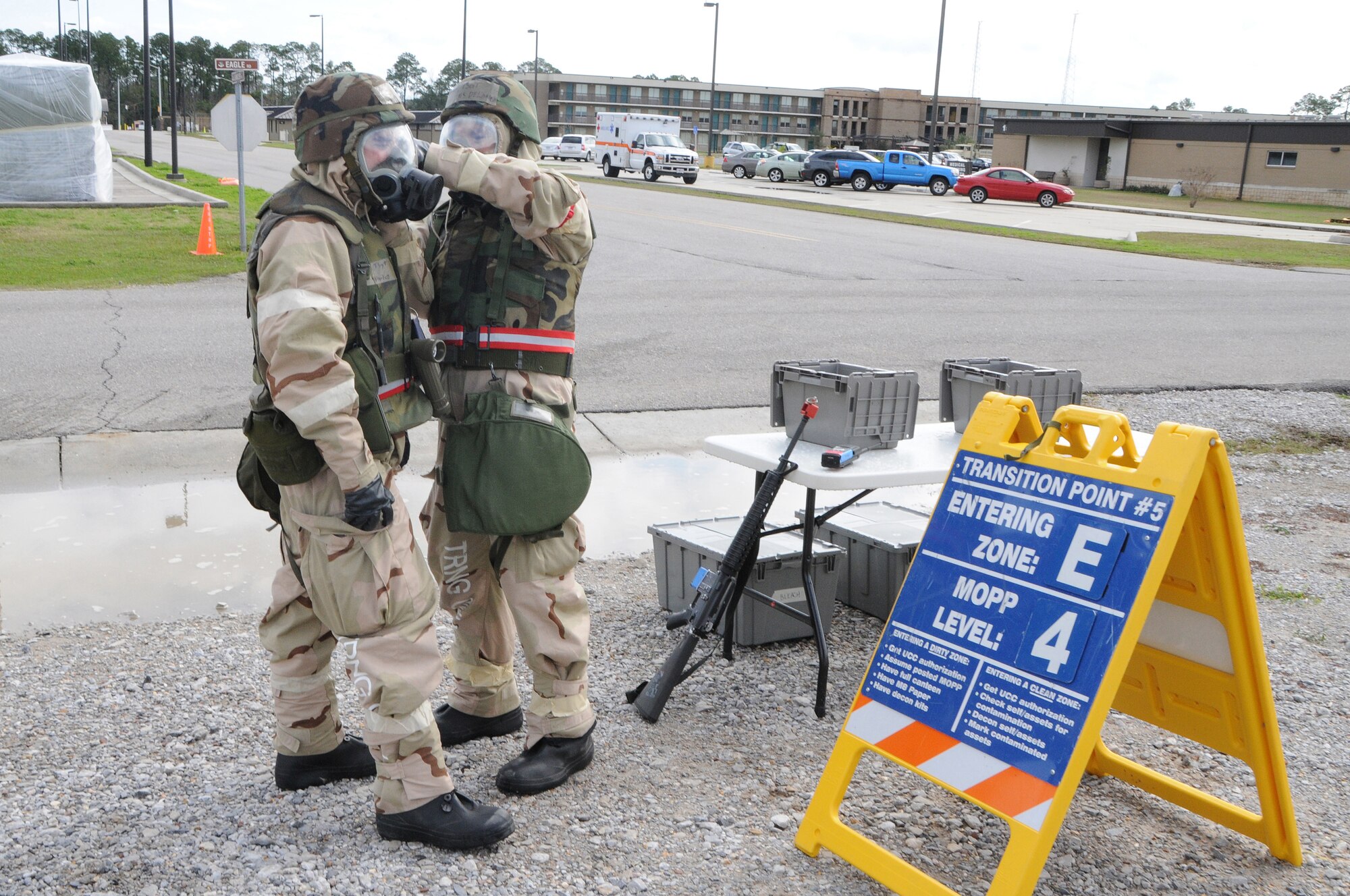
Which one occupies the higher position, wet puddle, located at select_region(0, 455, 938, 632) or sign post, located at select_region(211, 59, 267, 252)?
sign post, located at select_region(211, 59, 267, 252)

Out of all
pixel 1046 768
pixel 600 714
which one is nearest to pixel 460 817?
pixel 600 714

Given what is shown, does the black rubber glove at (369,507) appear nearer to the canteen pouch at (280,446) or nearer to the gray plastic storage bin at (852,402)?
the canteen pouch at (280,446)

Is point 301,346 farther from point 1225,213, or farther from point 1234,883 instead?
point 1225,213

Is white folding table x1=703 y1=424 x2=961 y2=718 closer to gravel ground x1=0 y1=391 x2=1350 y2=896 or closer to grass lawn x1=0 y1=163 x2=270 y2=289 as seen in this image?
gravel ground x1=0 y1=391 x2=1350 y2=896

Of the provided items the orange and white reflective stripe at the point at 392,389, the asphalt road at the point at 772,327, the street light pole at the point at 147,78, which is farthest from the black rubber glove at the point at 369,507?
the street light pole at the point at 147,78

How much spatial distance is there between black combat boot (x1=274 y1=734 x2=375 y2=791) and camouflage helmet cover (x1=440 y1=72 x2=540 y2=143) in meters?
1.84

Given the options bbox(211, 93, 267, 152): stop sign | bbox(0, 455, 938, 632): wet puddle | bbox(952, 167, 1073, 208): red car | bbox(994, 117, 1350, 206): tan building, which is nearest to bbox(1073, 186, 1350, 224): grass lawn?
A: bbox(994, 117, 1350, 206): tan building

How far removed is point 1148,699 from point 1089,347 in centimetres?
883

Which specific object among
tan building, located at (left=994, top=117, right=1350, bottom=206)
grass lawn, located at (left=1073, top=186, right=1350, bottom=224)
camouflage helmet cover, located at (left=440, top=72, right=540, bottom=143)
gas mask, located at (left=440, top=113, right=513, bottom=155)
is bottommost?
grass lawn, located at (left=1073, top=186, right=1350, bottom=224)

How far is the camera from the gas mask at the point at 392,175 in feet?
9.47

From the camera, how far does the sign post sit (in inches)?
571

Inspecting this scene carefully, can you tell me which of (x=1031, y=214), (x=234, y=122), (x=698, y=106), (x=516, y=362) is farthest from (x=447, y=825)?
(x=698, y=106)

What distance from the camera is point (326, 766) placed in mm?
3422

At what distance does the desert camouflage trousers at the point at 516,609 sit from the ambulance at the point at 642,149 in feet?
131
